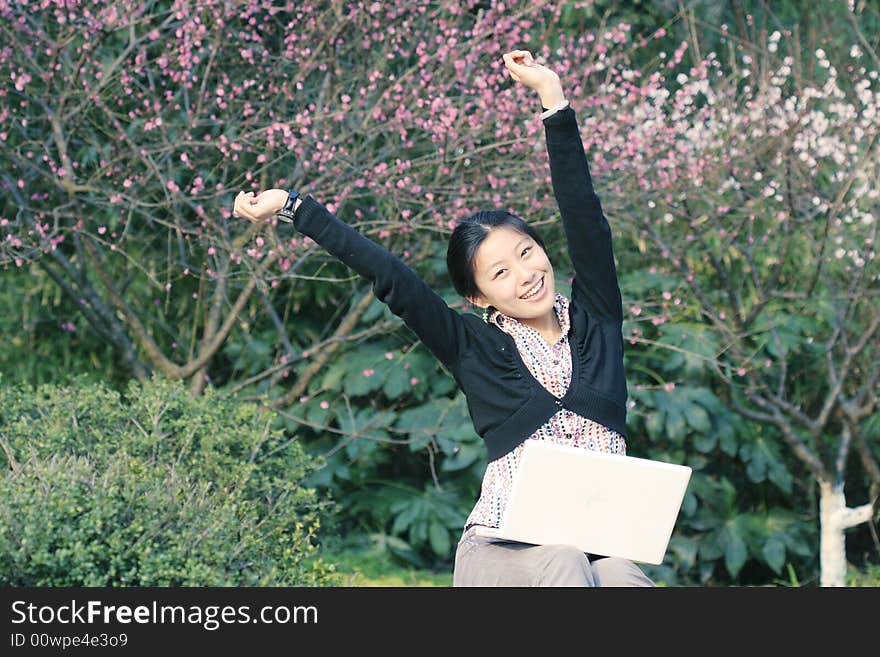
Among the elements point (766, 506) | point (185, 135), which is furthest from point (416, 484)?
point (185, 135)

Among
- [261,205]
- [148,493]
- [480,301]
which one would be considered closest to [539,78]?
[480,301]

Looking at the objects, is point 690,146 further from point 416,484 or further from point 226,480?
point 226,480

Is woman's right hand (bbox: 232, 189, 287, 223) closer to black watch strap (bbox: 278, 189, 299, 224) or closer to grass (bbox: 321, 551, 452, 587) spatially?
black watch strap (bbox: 278, 189, 299, 224)

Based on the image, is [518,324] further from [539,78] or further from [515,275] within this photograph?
[539,78]

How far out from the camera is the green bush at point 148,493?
8.18 feet

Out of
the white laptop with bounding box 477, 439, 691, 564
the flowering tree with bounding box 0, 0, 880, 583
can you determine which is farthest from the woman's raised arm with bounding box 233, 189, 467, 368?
the flowering tree with bounding box 0, 0, 880, 583

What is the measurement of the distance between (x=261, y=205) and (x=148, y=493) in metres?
0.79

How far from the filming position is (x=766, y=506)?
515cm

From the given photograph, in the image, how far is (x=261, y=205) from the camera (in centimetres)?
231

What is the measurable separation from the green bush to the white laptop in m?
0.79

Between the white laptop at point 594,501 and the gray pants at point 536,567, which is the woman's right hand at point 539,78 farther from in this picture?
the gray pants at point 536,567

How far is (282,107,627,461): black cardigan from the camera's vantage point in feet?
7.69

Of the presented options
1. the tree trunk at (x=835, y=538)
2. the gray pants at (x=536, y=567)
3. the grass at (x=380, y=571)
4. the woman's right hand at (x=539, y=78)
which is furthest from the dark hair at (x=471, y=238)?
the tree trunk at (x=835, y=538)

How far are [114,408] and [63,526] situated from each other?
1064 millimetres
